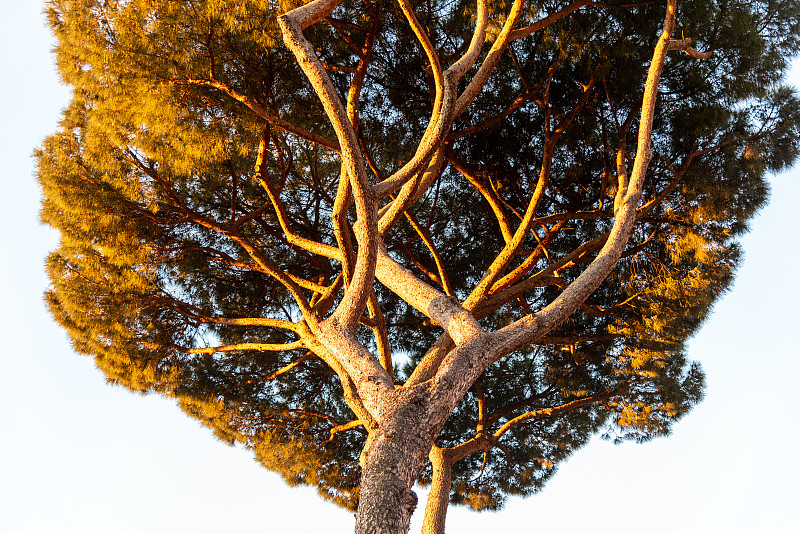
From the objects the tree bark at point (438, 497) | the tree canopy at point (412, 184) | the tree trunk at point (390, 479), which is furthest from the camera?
the tree bark at point (438, 497)

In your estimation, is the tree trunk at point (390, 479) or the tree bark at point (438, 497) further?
the tree bark at point (438, 497)

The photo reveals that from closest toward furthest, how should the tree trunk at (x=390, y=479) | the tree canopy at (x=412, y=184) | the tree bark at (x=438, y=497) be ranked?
the tree trunk at (x=390, y=479)
the tree canopy at (x=412, y=184)
the tree bark at (x=438, y=497)

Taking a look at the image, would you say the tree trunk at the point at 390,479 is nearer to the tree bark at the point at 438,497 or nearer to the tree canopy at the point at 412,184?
the tree canopy at the point at 412,184

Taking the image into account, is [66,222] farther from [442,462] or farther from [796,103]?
[796,103]

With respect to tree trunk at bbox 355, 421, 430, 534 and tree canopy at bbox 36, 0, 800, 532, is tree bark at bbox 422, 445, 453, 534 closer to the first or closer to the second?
tree canopy at bbox 36, 0, 800, 532

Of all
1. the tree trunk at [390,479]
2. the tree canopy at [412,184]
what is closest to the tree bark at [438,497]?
the tree canopy at [412,184]

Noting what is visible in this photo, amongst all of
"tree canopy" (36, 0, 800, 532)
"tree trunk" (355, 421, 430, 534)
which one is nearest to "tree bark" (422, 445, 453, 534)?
"tree canopy" (36, 0, 800, 532)

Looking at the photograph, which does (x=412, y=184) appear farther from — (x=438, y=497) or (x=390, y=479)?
(x=438, y=497)

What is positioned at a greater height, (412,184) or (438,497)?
(412,184)

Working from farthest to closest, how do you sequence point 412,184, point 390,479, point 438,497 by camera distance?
1. point 438,497
2. point 412,184
3. point 390,479

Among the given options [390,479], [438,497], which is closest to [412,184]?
[390,479]
